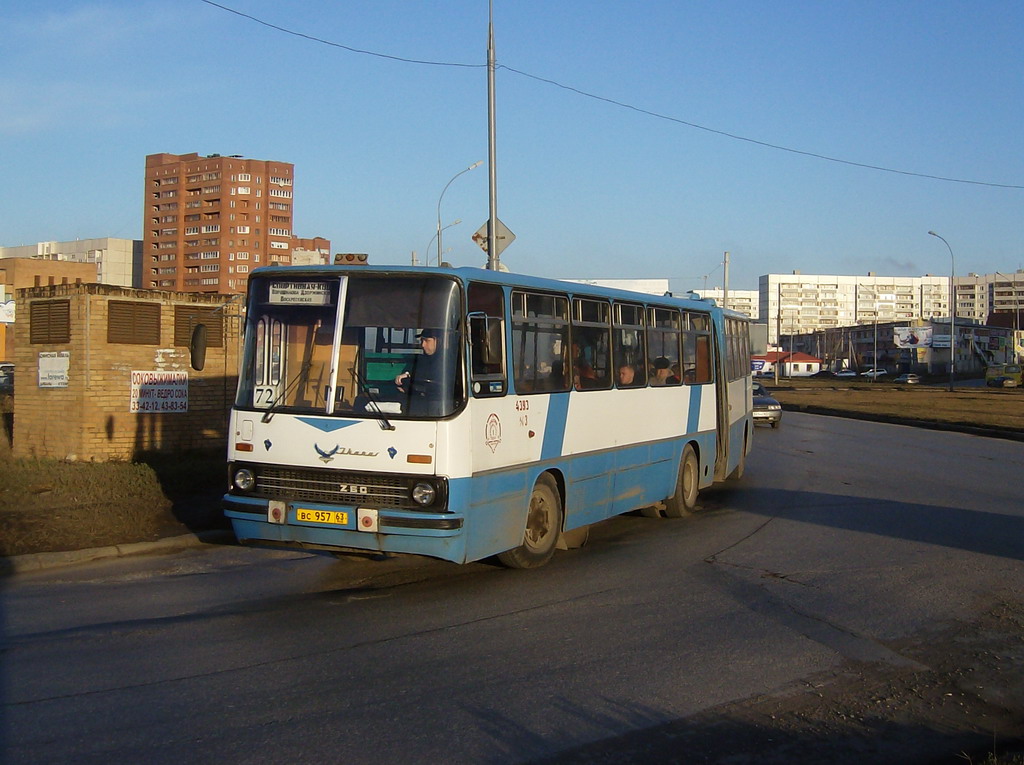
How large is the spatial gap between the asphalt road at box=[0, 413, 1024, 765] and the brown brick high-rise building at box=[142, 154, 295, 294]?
11565 centimetres

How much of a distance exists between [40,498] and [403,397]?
6.83 m

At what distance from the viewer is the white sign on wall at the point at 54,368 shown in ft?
54.2

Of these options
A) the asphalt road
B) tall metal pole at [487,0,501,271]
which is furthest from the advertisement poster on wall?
the asphalt road

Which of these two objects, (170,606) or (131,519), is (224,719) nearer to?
(170,606)

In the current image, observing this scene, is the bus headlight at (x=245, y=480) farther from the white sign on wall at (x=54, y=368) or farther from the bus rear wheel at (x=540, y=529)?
the white sign on wall at (x=54, y=368)

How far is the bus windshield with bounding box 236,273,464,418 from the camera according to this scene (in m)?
8.29

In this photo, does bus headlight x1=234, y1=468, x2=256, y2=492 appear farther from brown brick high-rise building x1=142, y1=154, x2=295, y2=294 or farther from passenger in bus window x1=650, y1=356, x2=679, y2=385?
brown brick high-rise building x1=142, y1=154, x2=295, y2=294

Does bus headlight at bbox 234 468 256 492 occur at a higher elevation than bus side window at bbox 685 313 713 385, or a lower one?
lower

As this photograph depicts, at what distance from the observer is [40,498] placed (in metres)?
12.7

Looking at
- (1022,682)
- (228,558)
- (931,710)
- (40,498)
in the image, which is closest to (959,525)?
(1022,682)

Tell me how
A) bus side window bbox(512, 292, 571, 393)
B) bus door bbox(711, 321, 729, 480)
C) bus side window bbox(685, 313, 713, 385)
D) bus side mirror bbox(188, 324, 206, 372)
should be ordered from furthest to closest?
bus door bbox(711, 321, 729, 480) → bus side window bbox(685, 313, 713, 385) → bus side window bbox(512, 292, 571, 393) → bus side mirror bbox(188, 324, 206, 372)

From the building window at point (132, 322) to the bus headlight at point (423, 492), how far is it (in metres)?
10.2

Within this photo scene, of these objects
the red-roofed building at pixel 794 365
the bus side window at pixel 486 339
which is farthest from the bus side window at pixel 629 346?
the red-roofed building at pixel 794 365

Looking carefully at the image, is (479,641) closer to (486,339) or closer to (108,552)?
(486,339)
